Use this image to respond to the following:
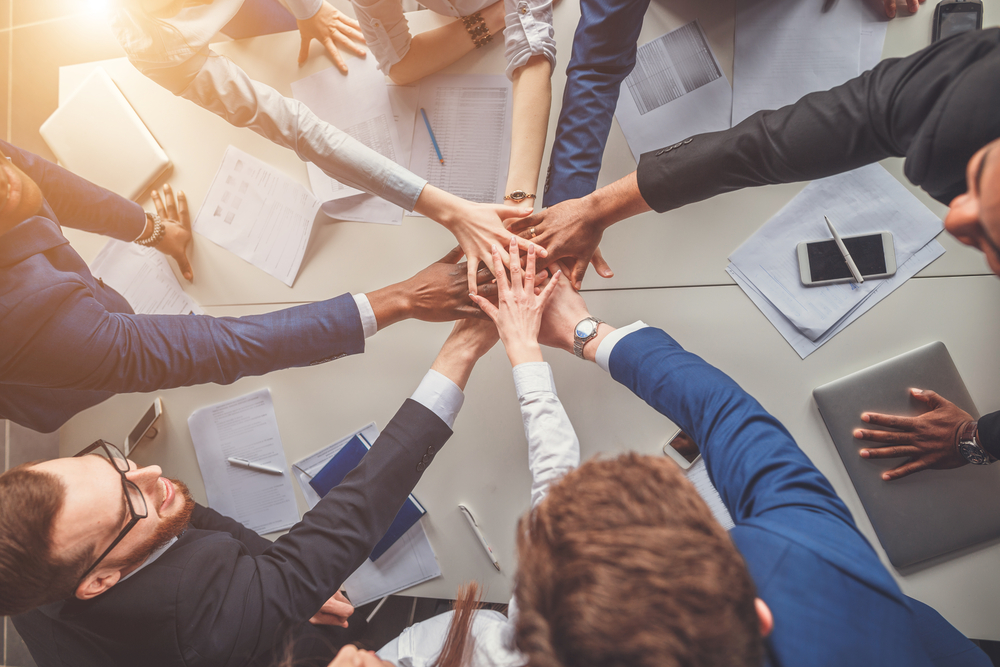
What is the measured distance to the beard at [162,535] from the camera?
1.00m


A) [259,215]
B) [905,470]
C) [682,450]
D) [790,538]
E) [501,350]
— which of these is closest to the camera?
[790,538]

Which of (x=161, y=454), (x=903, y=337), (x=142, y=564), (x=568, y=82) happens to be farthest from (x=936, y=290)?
(x=161, y=454)

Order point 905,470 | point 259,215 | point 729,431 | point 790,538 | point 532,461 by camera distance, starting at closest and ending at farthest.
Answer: point 790,538, point 729,431, point 532,461, point 905,470, point 259,215

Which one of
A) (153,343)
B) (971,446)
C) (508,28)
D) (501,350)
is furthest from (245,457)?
(971,446)

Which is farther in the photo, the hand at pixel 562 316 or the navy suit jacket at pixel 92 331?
the hand at pixel 562 316

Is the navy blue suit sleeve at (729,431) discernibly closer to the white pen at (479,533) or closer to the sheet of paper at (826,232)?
the sheet of paper at (826,232)

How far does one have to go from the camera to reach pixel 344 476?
1.25m

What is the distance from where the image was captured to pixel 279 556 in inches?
39.6

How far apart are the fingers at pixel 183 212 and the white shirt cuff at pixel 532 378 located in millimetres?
1122

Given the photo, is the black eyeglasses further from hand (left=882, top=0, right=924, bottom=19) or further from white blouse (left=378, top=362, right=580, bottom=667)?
hand (left=882, top=0, right=924, bottom=19)

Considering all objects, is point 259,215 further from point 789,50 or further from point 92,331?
point 789,50

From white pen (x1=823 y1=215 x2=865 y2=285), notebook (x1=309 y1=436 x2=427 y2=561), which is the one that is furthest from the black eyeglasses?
white pen (x1=823 y1=215 x2=865 y2=285)

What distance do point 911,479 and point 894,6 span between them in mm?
1094

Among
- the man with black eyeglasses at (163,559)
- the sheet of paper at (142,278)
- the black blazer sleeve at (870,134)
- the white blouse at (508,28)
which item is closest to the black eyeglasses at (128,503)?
the man with black eyeglasses at (163,559)
